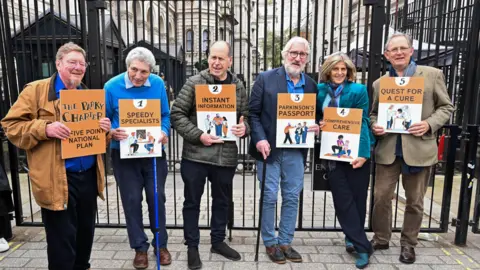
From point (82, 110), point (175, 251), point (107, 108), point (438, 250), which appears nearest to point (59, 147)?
point (82, 110)

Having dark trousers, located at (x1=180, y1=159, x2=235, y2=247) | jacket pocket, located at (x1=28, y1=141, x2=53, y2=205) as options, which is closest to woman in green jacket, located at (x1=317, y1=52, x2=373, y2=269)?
dark trousers, located at (x1=180, y1=159, x2=235, y2=247)

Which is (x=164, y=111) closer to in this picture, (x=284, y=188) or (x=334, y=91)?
(x=284, y=188)

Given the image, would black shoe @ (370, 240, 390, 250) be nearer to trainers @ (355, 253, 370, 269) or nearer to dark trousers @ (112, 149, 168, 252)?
trainers @ (355, 253, 370, 269)

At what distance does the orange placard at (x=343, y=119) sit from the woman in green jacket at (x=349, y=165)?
0.07 meters

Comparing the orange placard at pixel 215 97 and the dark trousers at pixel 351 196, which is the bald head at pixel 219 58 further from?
the dark trousers at pixel 351 196

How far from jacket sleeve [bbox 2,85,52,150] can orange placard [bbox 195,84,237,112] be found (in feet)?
3.99

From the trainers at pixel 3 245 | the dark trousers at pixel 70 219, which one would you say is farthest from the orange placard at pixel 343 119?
the trainers at pixel 3 245

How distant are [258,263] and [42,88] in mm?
2456

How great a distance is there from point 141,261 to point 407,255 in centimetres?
261

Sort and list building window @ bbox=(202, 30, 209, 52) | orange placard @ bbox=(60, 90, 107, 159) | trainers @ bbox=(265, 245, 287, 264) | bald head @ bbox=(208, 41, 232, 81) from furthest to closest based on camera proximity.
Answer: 1. building window @ bbox=(202, 30, 209, 52)
2. trainers @ bbox=(265, 245, 287, 264)
3. bald head @ bbox=(208, 41, 232, 81)
4. orange placard @ bbox=(60, 90, 107, 159)

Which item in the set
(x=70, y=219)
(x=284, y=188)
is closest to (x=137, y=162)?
(x=70, y=219)

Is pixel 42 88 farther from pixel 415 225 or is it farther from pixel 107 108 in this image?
pixel 415 225

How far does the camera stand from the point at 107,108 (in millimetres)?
2998

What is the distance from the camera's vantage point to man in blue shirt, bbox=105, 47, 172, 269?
2.95 m
